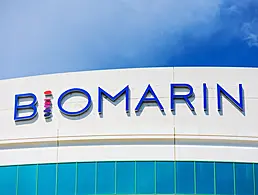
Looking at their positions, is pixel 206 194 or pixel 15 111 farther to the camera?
pixel 15 111

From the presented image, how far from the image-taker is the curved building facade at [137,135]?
114ft

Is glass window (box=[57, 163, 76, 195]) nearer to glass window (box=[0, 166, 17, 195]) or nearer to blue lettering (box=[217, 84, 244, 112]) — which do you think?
glass window (box=[0, 166, 17, 195])

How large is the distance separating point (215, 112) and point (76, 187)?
7.07 m

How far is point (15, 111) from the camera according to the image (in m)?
36.8

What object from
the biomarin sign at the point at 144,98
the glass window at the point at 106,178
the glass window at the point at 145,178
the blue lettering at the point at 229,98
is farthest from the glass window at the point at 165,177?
the blue lettering at the point at 229,98

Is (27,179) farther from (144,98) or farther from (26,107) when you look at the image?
(144,98)

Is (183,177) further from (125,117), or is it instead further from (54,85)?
(54,85)

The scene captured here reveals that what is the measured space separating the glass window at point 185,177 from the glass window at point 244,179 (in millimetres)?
2013

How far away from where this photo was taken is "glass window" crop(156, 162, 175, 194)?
3434cm

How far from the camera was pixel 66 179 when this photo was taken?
3509 centimetres

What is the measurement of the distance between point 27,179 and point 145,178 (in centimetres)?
540

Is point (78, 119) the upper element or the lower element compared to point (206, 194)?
upper

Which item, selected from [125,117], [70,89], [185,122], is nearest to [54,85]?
[70,89]

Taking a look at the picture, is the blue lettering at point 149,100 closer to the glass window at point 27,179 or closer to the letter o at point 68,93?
the letter o at point 68,93
